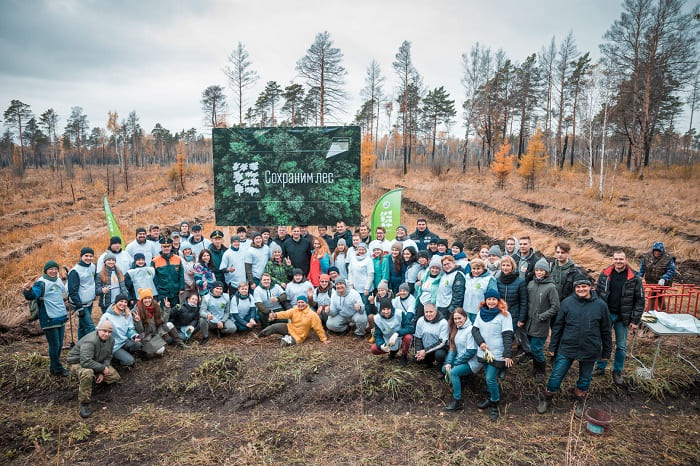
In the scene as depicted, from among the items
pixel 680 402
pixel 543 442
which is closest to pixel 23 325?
pixel 543 442

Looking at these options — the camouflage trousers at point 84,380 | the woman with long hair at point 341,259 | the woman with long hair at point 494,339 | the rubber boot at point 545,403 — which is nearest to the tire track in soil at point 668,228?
the rubber boot at point 545,403

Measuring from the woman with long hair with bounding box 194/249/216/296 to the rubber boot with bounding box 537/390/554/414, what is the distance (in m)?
6.19

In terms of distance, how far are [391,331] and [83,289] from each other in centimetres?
555

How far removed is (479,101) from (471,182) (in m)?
12.7

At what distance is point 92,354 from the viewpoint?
543 centimetres

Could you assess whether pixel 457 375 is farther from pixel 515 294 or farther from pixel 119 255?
pixel 119 255

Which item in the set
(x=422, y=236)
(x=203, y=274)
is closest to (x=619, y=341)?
(x=422, y=236)

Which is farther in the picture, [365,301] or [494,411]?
[365,301]

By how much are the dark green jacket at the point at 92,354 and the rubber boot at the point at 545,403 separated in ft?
21.3


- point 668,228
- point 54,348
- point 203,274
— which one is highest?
point 668,228

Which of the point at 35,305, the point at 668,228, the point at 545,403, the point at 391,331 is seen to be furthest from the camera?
the point at 668,228

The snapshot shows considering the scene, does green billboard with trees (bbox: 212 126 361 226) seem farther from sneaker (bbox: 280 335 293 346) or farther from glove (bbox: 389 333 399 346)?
glove (bbox: 389 333 399 346)

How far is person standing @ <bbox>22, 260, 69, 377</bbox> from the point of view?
5883 millimetres

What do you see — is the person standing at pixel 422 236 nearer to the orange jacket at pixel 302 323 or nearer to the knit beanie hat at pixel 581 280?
the orange jacket at pixel 302 323
